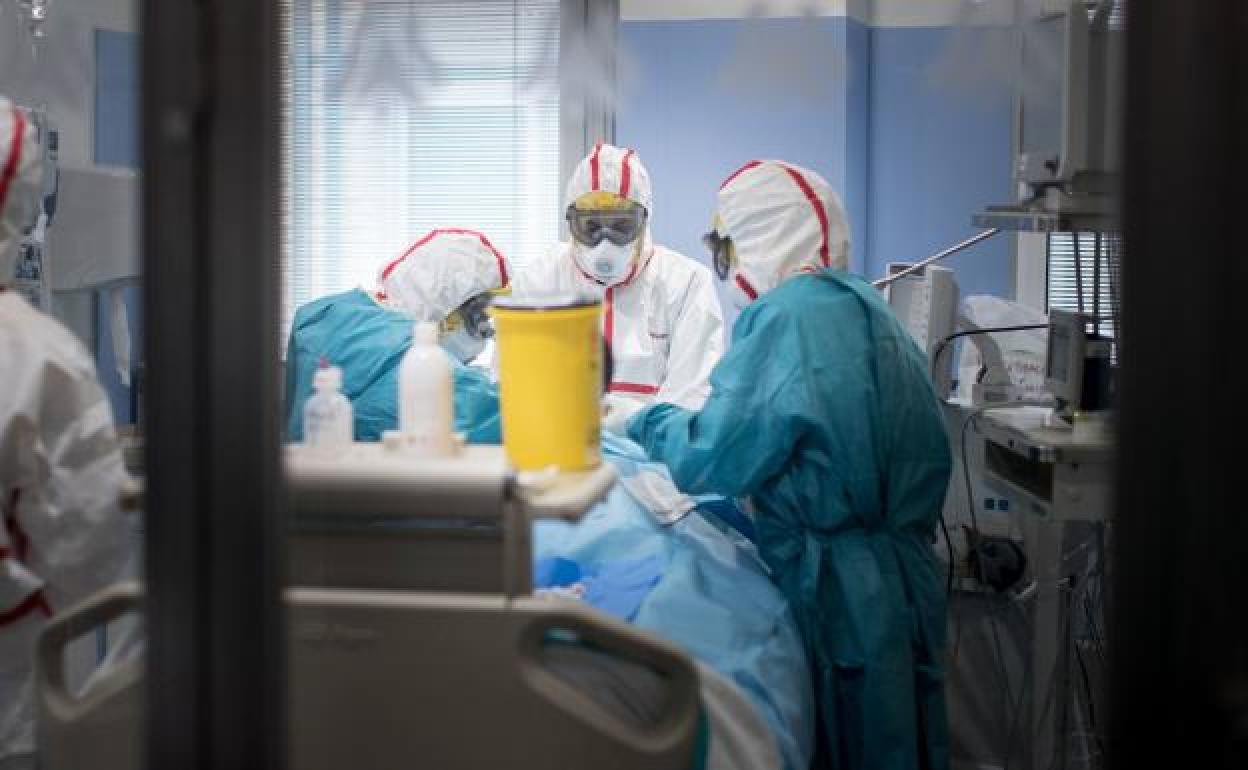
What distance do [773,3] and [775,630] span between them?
2575 mm

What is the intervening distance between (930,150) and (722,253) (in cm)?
158

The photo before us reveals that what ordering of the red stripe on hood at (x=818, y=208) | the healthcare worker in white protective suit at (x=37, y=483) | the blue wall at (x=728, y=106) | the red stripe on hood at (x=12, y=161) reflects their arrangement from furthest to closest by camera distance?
the blue wall at (x=728, y=106)
the red stripe on hood at (x=818, y=208)
the red stripe on hood at (x=12, y=161)
the healthcare worker in white protective suit at (x=37, y=483)

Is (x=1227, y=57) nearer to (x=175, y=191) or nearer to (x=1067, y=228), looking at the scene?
(x=175, y=191)

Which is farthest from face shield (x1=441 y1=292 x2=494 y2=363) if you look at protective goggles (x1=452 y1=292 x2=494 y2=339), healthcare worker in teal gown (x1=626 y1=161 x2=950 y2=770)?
healthcare worker in teal gown (x1=626 y1=161 x2=950 y2=770)

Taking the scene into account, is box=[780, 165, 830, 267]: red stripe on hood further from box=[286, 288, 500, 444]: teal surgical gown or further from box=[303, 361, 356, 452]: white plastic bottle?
box=[303, 361, 356, 452]: white plastic bottle

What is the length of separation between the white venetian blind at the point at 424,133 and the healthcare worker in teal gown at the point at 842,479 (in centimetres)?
206

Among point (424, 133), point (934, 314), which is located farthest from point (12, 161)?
point (424, 133)

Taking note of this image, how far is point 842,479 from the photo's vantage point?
3133 mm

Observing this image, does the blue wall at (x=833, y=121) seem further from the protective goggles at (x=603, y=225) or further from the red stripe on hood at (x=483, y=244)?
the red stripe on hood at (x=483, y=244)

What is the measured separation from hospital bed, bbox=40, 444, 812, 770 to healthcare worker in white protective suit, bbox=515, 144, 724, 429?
225 cm

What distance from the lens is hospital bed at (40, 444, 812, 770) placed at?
2.08 meters

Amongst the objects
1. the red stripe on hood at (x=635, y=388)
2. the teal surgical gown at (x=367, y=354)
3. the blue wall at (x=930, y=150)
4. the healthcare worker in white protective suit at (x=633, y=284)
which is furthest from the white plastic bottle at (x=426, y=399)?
the blue wall at (x=930, y=150)

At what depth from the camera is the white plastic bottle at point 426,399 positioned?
2135 mm

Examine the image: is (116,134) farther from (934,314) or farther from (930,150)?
(930,150)
